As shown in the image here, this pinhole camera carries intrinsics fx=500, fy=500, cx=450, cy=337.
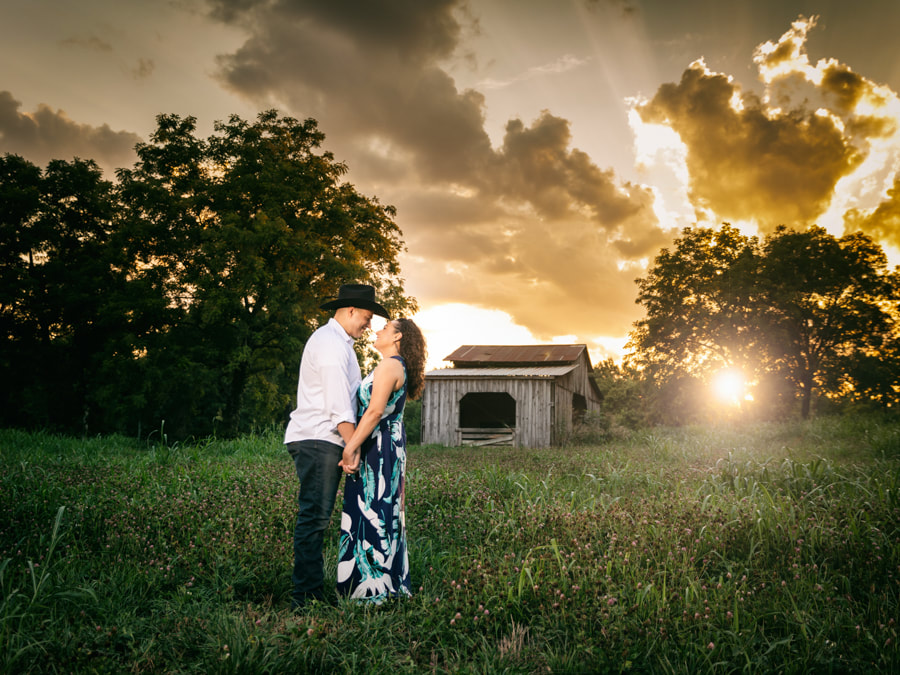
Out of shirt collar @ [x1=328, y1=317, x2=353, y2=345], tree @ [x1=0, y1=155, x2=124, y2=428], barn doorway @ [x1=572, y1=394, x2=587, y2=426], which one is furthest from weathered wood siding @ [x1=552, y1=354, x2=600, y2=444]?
tree @ [x1=0, y1=155, x2=124, y2=428]

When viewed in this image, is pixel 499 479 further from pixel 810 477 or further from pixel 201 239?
pixel 201 239

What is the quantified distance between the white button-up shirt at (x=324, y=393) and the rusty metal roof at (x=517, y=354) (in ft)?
79.8

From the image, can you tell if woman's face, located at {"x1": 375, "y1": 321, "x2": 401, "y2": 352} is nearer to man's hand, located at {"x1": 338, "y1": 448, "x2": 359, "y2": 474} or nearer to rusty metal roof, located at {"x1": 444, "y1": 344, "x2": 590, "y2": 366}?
man's hand, located at {"x1": 338, "y1": 448, "x2": 359, "y2": 474}

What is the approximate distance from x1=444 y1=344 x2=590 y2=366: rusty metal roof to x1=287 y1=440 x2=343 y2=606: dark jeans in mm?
24409

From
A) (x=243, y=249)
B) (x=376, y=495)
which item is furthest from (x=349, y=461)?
(x=243, y=249)

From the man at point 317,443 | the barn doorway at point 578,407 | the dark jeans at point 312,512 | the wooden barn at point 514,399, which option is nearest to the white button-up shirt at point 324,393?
the man at point 317,443

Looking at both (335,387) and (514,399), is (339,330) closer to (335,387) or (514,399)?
(335,387)

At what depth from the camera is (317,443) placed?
377 centimetres

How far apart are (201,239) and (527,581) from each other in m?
21.2

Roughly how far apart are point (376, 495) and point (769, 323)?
108 ft

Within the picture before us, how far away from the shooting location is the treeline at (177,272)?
19.5 metres

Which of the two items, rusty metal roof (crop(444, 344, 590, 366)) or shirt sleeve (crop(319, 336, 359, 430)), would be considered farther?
rusty metal roof (crop(444, 344, 590, 366))

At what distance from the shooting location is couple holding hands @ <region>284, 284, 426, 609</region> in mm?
3752

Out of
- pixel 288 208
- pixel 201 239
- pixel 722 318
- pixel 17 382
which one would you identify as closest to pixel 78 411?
pixel 17 382
